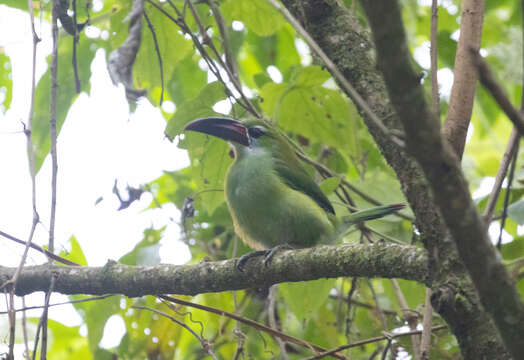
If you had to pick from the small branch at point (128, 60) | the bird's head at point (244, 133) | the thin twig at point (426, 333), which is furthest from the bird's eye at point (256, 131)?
the thin twig at point (426, 333)

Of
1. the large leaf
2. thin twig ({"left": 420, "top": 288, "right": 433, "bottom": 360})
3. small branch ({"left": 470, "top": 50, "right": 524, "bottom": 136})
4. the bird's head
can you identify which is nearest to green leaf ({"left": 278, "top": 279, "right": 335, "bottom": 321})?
the bird's head

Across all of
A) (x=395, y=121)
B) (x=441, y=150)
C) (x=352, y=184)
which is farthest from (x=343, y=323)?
(x=441, y=150)

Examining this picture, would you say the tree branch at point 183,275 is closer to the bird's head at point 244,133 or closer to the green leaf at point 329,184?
the green leaf at point 329,184

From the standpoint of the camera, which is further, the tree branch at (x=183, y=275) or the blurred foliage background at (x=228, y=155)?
the blurred foliage background at (x=228, y=155)

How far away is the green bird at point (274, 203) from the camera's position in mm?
3051

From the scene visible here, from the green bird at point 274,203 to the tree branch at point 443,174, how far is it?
5.80 feet

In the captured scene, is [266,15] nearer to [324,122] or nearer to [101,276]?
A: [324,122]

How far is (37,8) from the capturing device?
11.6 feet

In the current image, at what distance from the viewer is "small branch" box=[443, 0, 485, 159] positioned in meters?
1.80

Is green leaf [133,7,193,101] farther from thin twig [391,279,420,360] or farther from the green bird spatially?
thin twig [391,279,420,360]

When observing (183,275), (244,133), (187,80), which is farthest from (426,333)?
(187,80)

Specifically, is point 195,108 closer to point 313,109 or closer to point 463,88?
point 313,109

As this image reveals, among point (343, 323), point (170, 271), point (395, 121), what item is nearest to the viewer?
point (395, 121)

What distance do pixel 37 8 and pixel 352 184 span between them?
2229 millimetres
